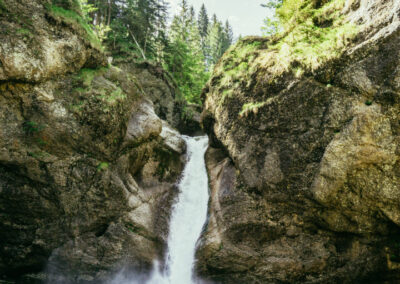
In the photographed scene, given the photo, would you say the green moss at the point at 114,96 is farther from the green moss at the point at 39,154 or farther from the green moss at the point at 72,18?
the green moss at the point at 39,154

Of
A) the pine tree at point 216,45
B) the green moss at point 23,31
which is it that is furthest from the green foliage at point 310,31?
the pine tree at point 216,45

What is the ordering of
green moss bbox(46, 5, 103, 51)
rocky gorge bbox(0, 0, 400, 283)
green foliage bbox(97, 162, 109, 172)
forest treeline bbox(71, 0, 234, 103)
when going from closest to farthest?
rocky gorge bbox(0, 0, 400, 283) < green moss bbox(46, 5, 103, 51) < green foliage bbox(97, 162, 109, 172) < forest treeline bbox(71, 0, 234, 103)

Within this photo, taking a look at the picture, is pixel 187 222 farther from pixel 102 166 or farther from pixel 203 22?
pixel 203 22

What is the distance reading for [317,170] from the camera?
7.48 meters

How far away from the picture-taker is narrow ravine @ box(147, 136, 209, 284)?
9312 millimetres

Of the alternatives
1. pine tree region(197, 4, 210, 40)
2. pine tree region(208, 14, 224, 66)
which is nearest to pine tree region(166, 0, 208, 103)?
pine tree region(208, 14, 224, 66)

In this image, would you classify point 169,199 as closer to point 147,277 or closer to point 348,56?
point 147,277

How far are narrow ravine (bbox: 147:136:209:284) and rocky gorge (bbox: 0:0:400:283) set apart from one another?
23.4 inches

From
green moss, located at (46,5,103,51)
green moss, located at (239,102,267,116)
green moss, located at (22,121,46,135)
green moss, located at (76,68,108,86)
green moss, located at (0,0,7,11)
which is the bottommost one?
green moss, located at (22,121,46,135)

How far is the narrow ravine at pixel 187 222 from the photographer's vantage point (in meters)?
9.31

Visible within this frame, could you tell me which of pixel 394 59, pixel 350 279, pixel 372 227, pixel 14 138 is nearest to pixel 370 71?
pixel 394 59

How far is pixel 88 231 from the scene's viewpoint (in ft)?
28.3

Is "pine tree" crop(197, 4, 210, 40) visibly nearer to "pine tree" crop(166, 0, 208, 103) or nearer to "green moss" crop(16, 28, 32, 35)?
"pine tree" crop(166, 0, 208, 103)

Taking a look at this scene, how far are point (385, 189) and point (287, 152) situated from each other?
2.96 meters
